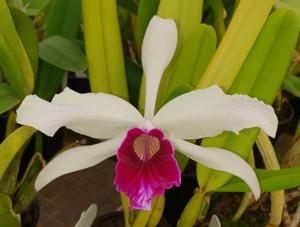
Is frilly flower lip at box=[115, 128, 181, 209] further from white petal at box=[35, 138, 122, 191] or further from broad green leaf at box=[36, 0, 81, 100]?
broad green leaf at box=[36, 0, 81, 100]

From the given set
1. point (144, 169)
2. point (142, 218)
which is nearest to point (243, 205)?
point (142, 218)

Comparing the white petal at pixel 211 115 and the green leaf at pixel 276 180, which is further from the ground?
the white petal at pixel 211 115

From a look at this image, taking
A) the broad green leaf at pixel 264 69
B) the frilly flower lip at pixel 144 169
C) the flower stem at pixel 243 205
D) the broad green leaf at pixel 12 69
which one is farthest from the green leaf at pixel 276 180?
the broad green leaf at pixel 12 69

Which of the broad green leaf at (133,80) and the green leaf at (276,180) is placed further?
the broad green leaf at (133,80)

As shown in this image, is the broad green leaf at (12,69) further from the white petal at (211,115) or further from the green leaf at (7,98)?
the white petal at (211,115)

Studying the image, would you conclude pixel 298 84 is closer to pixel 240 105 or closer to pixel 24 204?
pixel 240 105

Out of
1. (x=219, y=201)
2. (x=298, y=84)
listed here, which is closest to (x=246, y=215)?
(x=219, y=201)

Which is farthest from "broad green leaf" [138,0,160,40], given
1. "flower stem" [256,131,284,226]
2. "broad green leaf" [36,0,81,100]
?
"flower stem" [256,131,284,226]
